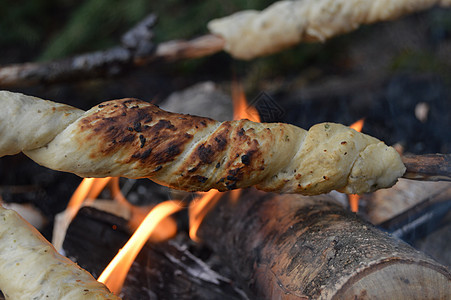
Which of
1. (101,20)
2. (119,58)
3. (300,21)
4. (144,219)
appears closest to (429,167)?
(144,219)

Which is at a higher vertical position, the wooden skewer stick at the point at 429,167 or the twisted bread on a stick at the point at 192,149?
the twisted bread on a stick at the point at 192,149

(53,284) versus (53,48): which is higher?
(53,48)

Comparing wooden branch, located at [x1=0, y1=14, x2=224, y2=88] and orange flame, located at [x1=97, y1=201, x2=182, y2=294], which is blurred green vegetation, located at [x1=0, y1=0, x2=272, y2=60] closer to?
wooden branch, located at [x1=0, y1=14, x2=224, y2=88]

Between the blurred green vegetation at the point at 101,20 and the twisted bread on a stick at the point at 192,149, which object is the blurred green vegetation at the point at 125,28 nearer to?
the blurred green vegetation at the point at 101,20

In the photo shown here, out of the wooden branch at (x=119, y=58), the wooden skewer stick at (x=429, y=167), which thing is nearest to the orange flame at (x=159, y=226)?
the wooden skewer stick at (x=429, y=167)

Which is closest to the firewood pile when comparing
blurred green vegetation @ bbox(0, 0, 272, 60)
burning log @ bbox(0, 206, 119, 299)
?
burning log @ bbox(0, 206, 119, 299)

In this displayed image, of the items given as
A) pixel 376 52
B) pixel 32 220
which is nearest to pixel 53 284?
pixel 32 220

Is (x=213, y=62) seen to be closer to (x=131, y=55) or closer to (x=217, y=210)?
(x=131, y=55)

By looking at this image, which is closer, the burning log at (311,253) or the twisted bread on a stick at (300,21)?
the burning log at (311,253)
